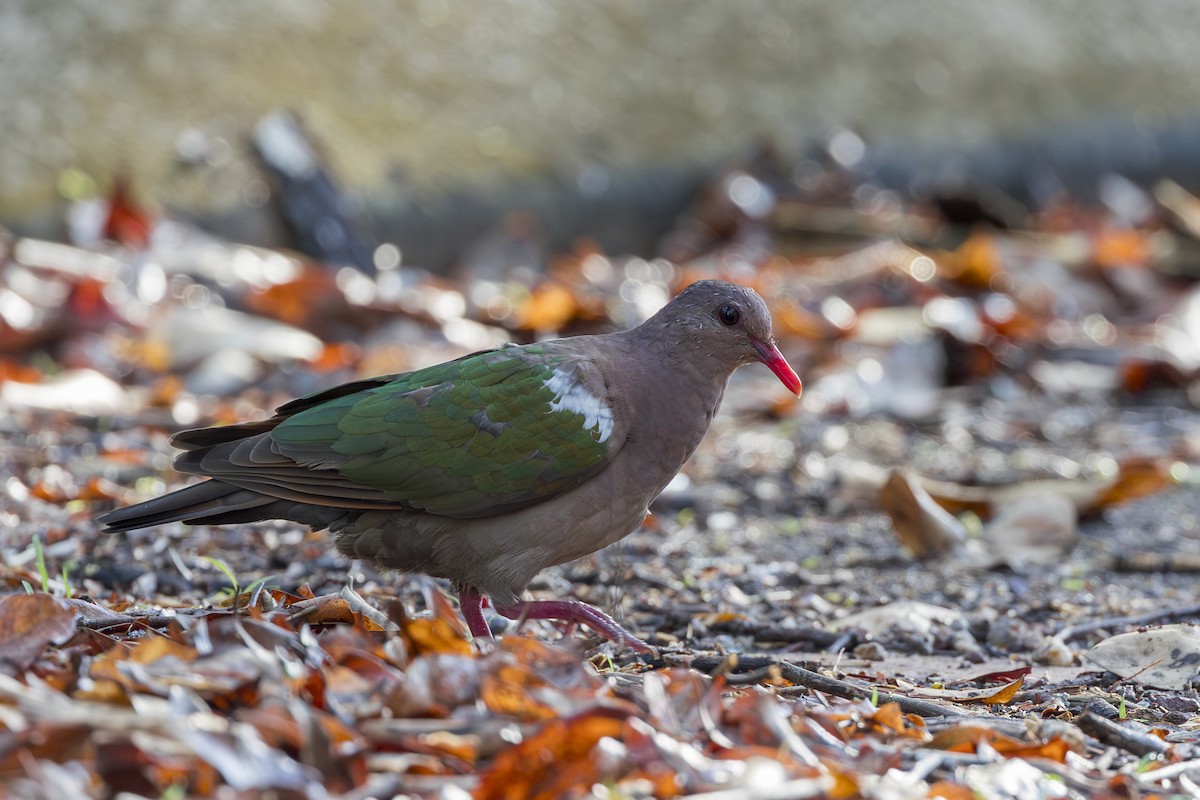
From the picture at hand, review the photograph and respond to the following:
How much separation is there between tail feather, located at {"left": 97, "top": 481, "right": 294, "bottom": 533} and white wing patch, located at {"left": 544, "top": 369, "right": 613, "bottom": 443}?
73cm

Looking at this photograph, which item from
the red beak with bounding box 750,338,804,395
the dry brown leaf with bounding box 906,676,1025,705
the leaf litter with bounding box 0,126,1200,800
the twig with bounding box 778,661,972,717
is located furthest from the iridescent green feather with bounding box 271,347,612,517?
the dry brown leaf with bounding box 906,676,1025,705

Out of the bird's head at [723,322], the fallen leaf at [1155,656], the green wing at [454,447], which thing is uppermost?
the bird's head at [723,322]

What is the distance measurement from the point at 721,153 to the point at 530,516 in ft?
25.3

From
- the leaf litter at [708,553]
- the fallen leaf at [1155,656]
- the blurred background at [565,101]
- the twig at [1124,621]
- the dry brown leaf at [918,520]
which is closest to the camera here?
the leaf litter at [708,553]

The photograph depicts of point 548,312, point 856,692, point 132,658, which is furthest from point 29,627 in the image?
point 548,312

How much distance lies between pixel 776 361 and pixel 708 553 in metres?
0.96

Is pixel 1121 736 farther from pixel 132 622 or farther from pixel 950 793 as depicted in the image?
pixel 132 622

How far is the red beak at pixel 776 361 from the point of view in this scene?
376 cm

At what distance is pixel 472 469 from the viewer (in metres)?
3.38

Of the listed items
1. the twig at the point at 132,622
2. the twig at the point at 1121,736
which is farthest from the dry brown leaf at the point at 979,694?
the twig at the point at 132,622

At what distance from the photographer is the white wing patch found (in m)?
3.39

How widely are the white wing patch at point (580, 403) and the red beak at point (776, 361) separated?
530 mm

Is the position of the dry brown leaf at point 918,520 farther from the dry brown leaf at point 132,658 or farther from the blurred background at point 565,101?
the blurred background at point 565,101

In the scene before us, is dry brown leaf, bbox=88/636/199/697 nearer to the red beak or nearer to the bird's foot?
the bird's foot
